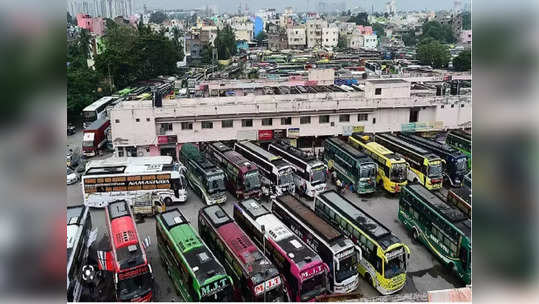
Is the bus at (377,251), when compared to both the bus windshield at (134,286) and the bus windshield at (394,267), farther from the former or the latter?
the bus windshield at (134,286)

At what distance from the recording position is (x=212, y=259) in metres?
7.64

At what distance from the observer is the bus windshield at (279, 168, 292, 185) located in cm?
1264

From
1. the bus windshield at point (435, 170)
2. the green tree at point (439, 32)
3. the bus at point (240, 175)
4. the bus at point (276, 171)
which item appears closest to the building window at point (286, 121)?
the bus at point (276, 171)

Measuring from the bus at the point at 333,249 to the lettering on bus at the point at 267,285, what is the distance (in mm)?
1295

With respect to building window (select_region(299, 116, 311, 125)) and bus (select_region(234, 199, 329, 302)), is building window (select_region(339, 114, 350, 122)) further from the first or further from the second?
bus (select_region(234, 199, 329, 302))

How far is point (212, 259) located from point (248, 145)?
767cm

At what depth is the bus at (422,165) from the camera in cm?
1280

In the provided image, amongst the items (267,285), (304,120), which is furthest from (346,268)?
(304,120)

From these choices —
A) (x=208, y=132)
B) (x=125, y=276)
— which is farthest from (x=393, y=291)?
(x=208, y=132)

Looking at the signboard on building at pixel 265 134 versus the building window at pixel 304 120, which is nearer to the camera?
the signboard on building at pixel 265 134

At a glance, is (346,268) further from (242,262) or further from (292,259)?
(242,262)

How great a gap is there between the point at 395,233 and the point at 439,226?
1.79 meters

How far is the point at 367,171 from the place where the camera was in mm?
12836
